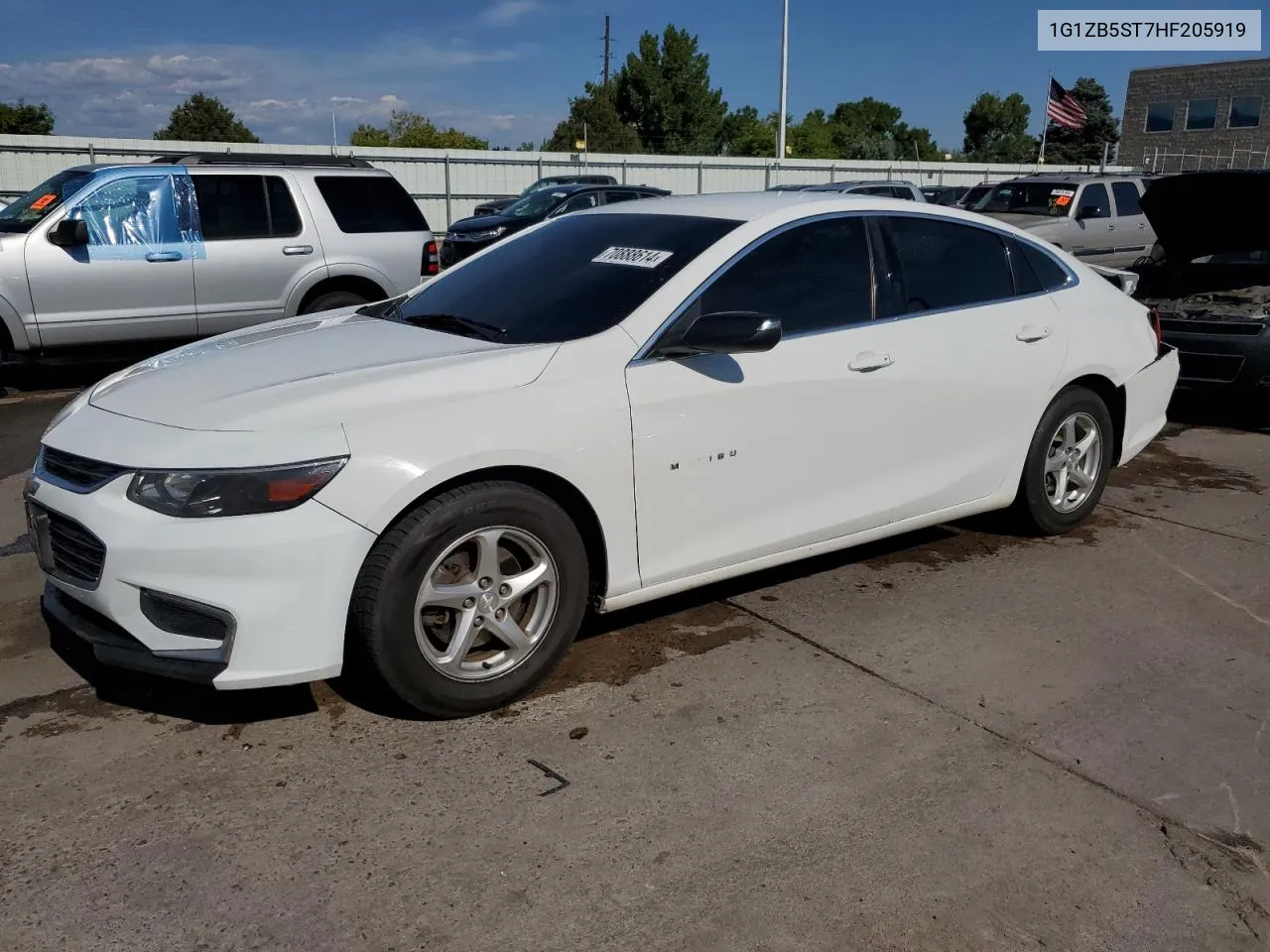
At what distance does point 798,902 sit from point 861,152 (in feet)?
290

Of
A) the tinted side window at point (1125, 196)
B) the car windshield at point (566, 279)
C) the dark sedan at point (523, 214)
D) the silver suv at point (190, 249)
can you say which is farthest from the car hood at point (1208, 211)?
the dark sedan at point (523, 214)

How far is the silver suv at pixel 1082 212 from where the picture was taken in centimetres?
1523

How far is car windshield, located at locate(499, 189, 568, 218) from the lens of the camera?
19172mm

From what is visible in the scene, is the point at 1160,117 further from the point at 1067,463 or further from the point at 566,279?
the point at 566,279

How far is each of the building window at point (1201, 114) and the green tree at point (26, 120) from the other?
57.0 meters

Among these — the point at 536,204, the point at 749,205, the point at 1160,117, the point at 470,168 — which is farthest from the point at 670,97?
the point at 749,205

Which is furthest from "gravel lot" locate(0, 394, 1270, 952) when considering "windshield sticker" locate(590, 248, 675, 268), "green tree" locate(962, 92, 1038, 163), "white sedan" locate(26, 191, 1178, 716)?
"green tree" locate(962, 92, 1038, 163)

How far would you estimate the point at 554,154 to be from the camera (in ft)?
103

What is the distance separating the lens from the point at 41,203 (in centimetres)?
892

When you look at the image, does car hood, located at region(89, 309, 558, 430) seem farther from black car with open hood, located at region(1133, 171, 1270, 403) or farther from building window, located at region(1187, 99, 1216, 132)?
building window, located at region(1187, 99, 1216, 132)

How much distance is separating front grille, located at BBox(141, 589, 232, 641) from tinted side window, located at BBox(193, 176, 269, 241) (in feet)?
22.4

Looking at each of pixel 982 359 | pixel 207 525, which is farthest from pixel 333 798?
pixel 982 359

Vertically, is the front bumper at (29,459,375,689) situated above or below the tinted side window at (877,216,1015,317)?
below

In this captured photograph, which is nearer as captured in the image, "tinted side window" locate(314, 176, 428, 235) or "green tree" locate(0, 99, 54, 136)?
"tinted side window" locate(314, 176, 428, 235)
